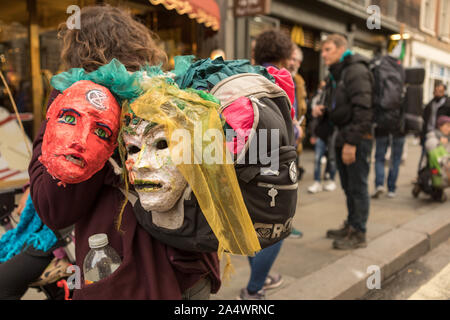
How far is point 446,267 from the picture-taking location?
11.4 ft

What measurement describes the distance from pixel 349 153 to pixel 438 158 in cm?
269

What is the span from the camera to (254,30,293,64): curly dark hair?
2998mm

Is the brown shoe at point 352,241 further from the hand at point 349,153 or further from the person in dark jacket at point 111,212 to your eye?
the person in dark jacket at point 111,212

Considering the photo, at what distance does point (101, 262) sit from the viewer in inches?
48.8

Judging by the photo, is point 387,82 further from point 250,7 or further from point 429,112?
point 250,7

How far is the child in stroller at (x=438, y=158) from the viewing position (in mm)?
5324

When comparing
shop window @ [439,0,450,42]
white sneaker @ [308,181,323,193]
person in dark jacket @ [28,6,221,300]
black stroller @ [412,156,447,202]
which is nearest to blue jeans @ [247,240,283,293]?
person in dark jacket @ [28,6,221,300]

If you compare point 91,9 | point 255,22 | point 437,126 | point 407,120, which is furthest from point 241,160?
point 255,22

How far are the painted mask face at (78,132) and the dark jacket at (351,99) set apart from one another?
278cm

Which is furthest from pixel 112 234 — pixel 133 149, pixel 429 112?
pixel 429 112

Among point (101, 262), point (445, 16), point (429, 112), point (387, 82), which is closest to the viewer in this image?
point (101, 262)

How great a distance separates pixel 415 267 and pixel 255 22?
6.32 meters

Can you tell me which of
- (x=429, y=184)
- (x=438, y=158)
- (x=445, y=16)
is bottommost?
(x=429, y=184)

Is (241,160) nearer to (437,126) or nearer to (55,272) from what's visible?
(55,272)
